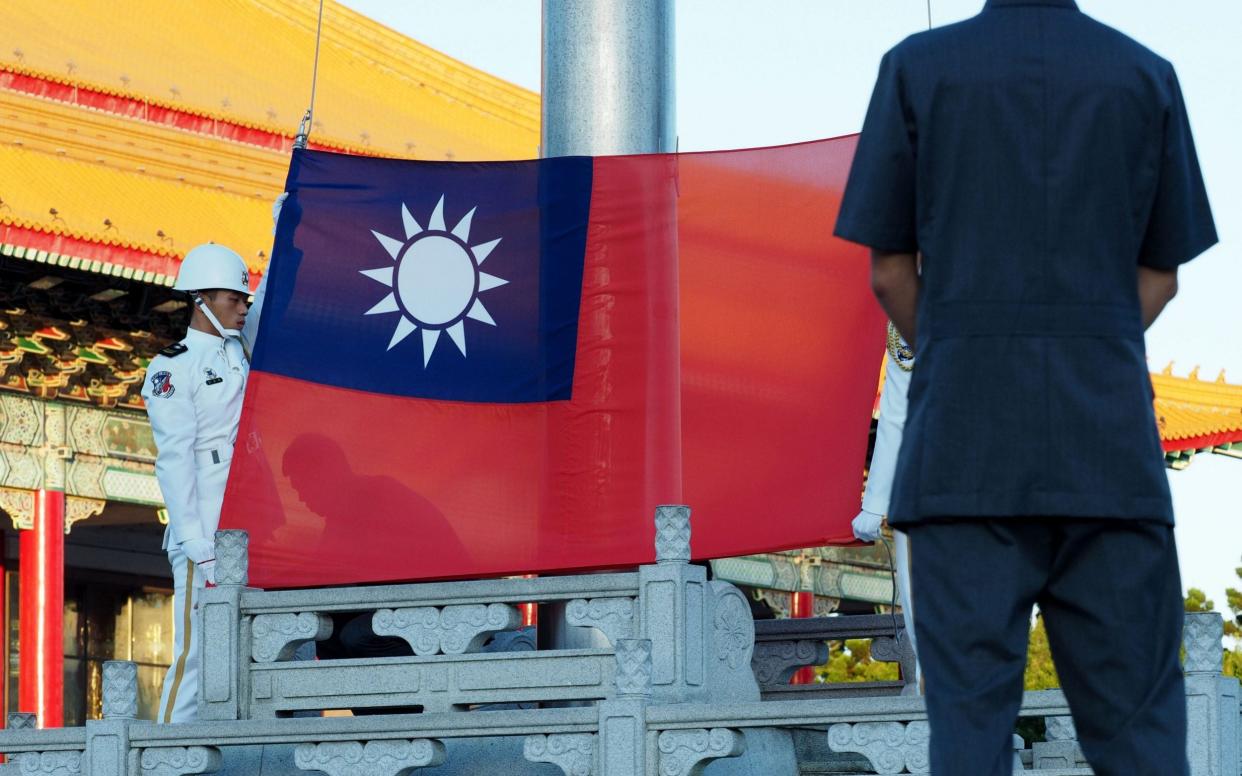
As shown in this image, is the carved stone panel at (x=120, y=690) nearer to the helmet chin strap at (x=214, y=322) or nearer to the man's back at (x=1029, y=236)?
the helmet chin strap at (x=214, y=322)

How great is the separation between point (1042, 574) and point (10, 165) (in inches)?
387

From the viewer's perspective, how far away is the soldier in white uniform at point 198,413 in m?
6.45

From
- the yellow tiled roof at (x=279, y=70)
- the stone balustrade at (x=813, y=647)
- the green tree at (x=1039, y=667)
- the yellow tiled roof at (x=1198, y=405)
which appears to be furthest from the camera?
the green tree at (x=1039, y=667)

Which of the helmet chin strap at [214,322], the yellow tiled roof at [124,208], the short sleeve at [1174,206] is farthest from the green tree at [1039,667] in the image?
the short sleeve at [1174,206]

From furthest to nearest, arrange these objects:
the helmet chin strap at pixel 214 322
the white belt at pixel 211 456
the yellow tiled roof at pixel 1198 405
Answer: the yellow tiled roof at pixel 1198 405, the helmet chin strap at pixel 214 322, the white belt at pixel 211 456

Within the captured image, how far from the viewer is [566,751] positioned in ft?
16.9

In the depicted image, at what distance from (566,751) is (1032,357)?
9.00 feet

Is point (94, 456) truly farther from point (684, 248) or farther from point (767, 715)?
point (767, 715)

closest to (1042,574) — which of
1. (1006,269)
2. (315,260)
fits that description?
(1006,269)

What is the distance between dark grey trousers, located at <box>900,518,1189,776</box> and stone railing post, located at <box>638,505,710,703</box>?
275cm

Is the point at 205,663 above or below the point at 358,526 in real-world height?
below

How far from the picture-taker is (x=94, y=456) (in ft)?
42.2

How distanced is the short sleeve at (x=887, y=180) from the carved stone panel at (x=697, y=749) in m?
2.49

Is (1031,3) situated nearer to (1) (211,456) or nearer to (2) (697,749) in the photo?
(2) (697,749)
